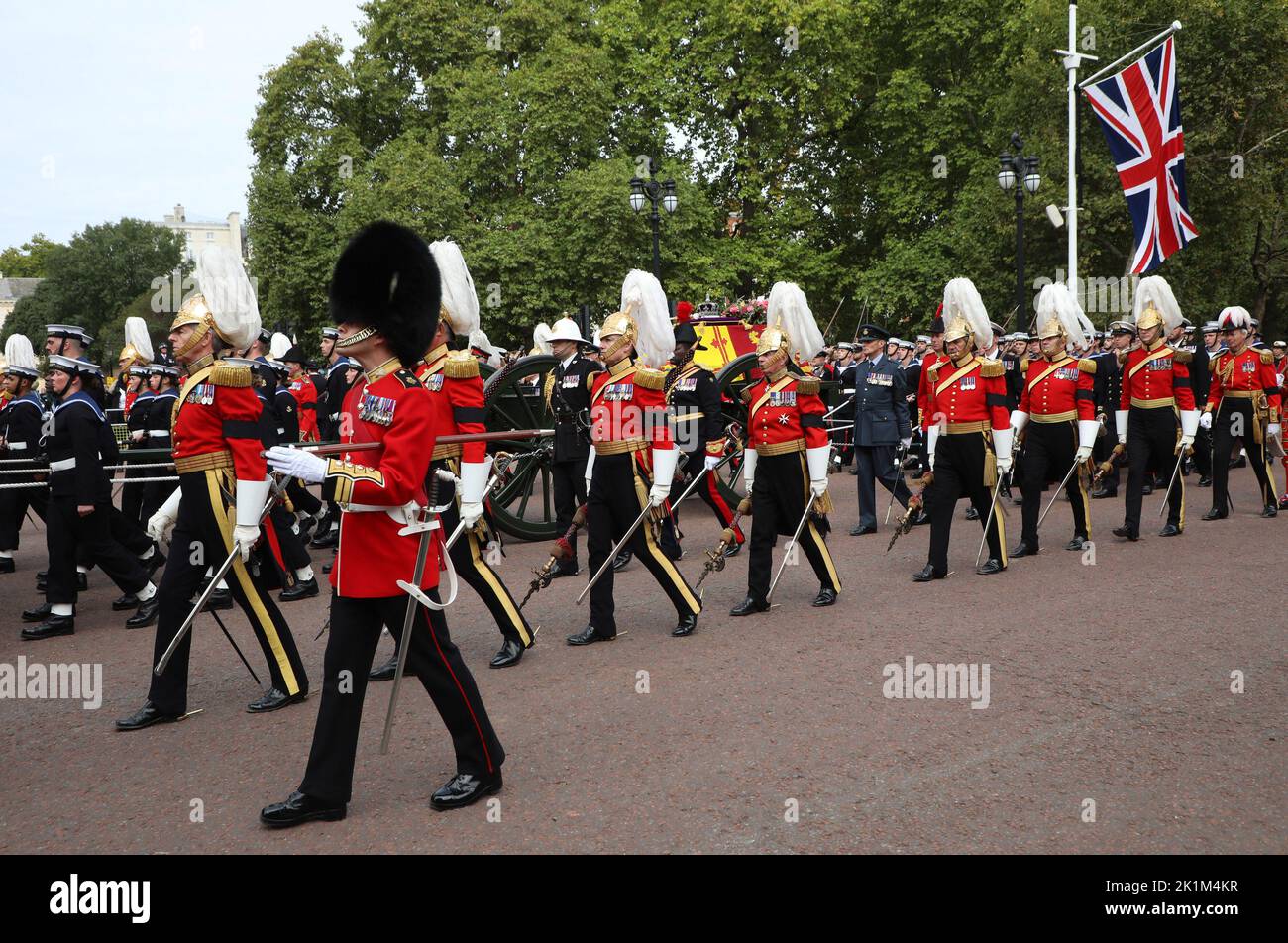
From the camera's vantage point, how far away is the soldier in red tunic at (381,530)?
13.4 feet

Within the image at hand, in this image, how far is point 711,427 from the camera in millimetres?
10180

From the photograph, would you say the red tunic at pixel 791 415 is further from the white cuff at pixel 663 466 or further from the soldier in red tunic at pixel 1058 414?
the soldier in red tunic at pixel 1058 414

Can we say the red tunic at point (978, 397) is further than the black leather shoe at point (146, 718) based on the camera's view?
Yes

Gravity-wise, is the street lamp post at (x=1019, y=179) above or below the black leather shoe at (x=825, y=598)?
above

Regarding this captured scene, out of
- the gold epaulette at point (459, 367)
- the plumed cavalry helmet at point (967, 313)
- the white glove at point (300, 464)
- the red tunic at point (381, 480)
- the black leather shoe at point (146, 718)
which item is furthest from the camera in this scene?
the plumed cavalry helmet at point (967, 313)

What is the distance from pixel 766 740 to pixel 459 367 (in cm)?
272

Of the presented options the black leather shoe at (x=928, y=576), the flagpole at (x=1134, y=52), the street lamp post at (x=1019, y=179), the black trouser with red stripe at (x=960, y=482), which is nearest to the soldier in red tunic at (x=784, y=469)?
the black leather shoe at (x=928, y=576)

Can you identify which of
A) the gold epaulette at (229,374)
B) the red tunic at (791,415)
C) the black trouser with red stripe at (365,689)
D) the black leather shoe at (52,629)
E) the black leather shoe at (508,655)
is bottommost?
the black leather shoe at (52,629)

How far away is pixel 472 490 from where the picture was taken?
6.14 meters

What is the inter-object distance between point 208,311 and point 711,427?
5.30 metres

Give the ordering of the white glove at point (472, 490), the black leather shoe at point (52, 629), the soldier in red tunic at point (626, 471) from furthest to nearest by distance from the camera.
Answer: the black leather shoe at point (52, 629) < the soldier in red tunic at point (626, 471) < the white glove at point (472, 490)

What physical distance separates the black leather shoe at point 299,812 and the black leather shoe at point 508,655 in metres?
2.18

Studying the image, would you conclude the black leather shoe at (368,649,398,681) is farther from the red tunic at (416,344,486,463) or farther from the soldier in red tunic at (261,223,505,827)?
the soldier in red tunic at (261,223,505,827)

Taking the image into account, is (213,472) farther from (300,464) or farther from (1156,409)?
(1156,409)
